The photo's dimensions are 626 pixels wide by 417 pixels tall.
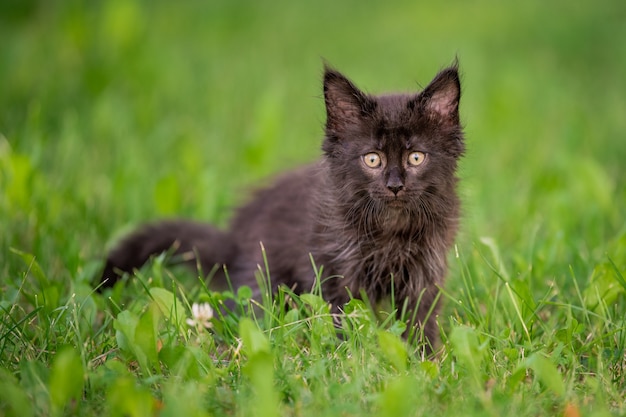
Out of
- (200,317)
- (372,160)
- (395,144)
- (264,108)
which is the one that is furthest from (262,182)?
(200,317)

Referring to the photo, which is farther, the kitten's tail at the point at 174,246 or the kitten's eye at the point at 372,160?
the kitten's tail at the point at 174,246

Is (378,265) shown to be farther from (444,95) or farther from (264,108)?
(264,108)

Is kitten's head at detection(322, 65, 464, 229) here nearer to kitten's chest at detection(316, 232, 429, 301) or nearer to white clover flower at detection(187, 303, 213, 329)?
kitten's chest at detection(316, 232, 429, 301)

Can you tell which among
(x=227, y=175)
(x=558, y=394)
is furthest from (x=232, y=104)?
(x=558, y=394)

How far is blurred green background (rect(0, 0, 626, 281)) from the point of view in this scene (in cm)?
498

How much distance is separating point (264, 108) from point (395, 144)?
277 centimetres

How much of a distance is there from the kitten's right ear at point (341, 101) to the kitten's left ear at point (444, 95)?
0.87 feet

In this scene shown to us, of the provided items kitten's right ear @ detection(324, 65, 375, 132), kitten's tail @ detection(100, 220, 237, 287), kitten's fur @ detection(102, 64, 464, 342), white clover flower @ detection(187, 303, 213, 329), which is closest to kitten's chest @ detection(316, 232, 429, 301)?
kitten's fur @ detection(102, 64, 464, 342)

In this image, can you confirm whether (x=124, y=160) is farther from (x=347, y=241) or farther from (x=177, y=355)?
(x=177, y=355)

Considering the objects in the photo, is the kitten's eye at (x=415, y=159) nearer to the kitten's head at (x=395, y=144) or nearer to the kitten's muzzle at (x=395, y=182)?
the kitten's head at (x=395, y=144)

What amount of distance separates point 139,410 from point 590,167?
3811 mm

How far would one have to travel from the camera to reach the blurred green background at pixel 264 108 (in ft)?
16.3

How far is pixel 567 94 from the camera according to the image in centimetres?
797

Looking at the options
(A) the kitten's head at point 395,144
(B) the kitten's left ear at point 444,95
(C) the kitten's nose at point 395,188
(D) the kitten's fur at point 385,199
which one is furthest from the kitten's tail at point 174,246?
(B) the kitten's left ear at point 444,95
